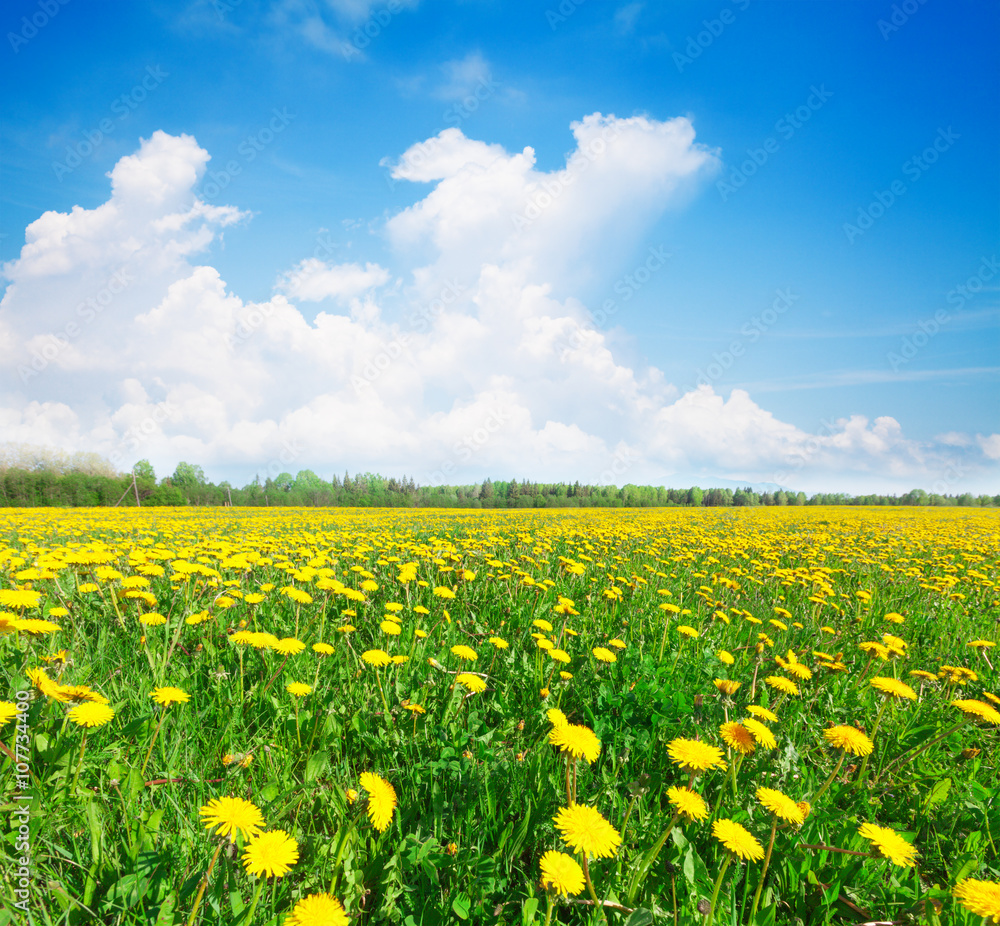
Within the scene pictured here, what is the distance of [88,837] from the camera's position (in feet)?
5.10

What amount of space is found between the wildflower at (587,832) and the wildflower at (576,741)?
0.17 metres

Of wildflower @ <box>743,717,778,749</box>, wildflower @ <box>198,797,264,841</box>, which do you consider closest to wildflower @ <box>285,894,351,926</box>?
wildflower @ <box>198,797,264,841</box>

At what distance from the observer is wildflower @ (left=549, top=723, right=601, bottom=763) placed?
4.85 ft

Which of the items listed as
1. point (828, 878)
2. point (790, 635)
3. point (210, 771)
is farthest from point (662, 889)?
point (790, 635)

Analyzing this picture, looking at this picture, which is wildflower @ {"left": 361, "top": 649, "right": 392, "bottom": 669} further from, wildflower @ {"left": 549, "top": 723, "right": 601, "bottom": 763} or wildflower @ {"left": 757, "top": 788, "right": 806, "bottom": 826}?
wildflower @ {"left": 757, "top": 788, "right": 806, "bottom": 826}

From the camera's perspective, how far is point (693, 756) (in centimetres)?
150

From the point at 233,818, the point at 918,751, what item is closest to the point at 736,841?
the point at 233,818

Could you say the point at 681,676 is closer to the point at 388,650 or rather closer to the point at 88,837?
the point at 388,650

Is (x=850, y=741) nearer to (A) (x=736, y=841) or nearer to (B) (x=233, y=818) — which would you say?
(A) (x=736, y=841)

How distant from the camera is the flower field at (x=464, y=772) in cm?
138

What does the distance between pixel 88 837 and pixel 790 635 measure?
15.5 feet

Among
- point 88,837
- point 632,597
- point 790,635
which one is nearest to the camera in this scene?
point 88,837

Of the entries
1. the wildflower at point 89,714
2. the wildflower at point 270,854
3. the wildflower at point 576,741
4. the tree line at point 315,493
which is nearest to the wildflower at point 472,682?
the wildflower at point 576,741

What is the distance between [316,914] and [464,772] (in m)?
0.93
